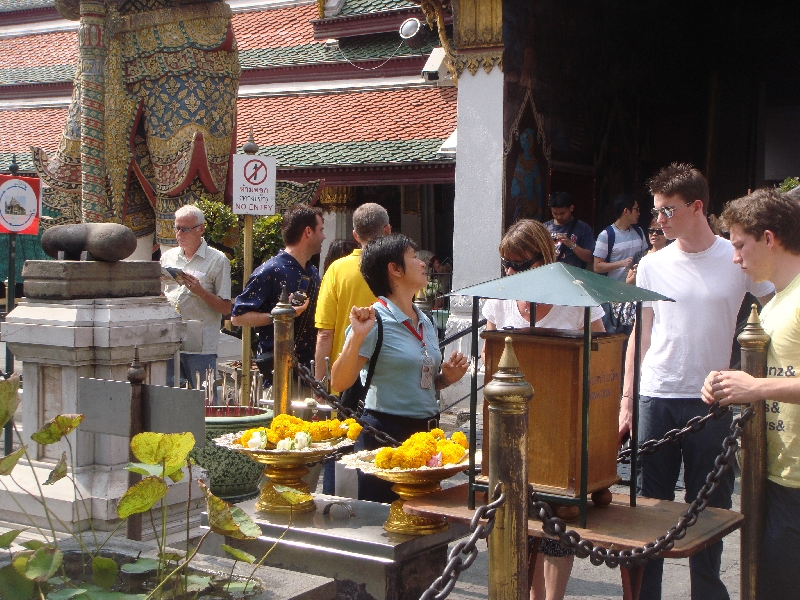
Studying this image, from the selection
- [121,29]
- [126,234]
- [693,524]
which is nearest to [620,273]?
[126,234]

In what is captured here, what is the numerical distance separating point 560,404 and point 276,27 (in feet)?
68.7

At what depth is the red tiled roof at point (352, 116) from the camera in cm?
1746

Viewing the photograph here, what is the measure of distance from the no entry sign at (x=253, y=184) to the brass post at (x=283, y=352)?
363 cm

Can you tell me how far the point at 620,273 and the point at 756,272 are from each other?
17.8 feet

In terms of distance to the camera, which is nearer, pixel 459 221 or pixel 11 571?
pixel 11 571

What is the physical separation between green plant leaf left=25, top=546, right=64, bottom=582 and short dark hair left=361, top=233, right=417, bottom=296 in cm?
203

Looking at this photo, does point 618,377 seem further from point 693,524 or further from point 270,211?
point 270,211

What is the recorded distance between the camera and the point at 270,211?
27.4 feet

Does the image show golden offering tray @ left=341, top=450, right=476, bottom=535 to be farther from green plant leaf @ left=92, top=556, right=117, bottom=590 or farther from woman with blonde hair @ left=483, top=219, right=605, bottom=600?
green plant leaf @ left=92, top=556, right=117, bottom=590

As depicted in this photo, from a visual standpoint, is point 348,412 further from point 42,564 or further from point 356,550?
point 42,564

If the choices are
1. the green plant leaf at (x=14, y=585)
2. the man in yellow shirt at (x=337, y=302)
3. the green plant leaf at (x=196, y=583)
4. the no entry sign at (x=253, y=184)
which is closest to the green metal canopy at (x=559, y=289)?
the green plant leaf at (x=196, y=583)

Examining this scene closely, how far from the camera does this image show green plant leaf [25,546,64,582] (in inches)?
102

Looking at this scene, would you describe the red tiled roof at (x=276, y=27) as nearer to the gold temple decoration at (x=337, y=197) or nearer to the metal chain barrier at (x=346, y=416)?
the gold temple decoration at (x=337, y=197)

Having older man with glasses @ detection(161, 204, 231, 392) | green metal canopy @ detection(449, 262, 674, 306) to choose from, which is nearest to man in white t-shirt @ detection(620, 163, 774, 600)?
green metal canopy @ detection(449, 262, 674, 306)
